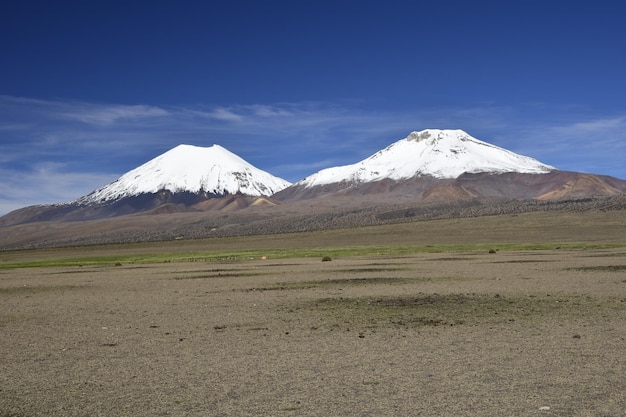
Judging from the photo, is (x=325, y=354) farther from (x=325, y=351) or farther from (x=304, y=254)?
(x=304, y=254)

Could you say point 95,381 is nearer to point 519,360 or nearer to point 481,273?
point 519,360

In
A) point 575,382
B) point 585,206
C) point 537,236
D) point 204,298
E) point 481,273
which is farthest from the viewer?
point 585,206

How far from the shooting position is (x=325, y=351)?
14.3 metres

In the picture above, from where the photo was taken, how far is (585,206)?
142500mm

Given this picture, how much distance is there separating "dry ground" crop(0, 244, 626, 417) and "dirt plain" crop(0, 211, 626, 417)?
0.05 m

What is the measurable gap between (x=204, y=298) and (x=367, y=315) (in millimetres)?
9590

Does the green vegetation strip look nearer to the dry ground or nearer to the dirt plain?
the dirt plain

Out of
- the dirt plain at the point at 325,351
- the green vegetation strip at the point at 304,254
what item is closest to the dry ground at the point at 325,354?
the dirt plain at the point at 325,351

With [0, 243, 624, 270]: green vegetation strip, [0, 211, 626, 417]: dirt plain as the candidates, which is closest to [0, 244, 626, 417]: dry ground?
[0, 211, 626, 417]: dirt plain

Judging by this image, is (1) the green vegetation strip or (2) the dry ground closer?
(2) the dry ground

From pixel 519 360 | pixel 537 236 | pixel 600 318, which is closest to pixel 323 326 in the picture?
pixel 519 360

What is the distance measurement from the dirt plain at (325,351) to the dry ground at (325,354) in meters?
0.05

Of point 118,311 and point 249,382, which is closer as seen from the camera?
point 249,382

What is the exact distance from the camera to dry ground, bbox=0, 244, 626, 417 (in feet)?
33.0
